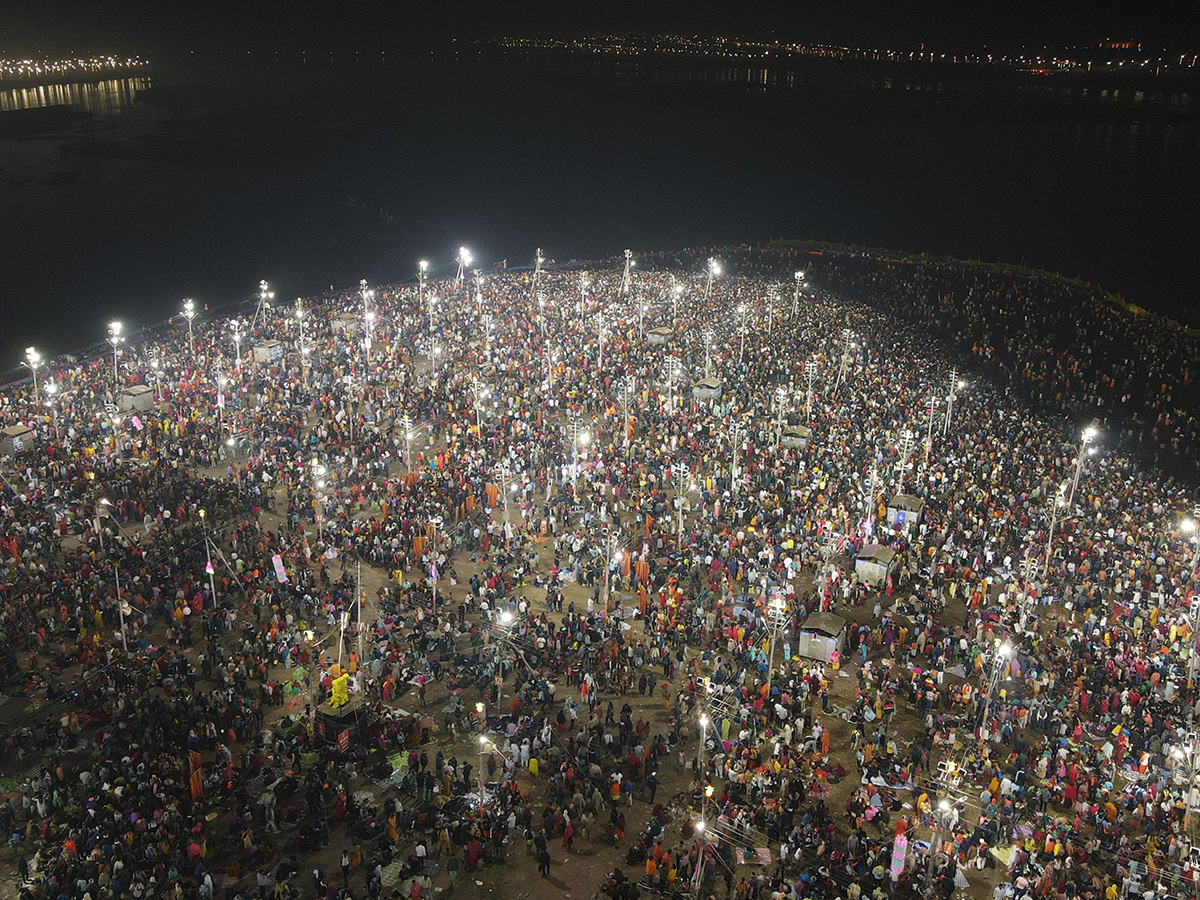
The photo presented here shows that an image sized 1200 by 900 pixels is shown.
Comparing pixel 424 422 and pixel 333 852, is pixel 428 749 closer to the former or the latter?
pixel 333 852

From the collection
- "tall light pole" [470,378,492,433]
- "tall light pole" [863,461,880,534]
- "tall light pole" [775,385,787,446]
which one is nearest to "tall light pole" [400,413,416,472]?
"tall light pole" [470,378,492,433]

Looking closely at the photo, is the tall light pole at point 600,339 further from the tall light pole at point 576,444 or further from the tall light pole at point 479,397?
the tall light pole at point 576,444

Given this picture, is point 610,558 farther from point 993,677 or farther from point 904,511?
point 993,677

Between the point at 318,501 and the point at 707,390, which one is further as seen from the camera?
the point at 707,390

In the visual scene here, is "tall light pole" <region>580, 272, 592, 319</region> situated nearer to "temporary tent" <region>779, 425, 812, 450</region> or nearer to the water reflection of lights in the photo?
"temporary tent" <region>779, 425, 812, 450</region>

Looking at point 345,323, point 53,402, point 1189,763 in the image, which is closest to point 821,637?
point 1189,763

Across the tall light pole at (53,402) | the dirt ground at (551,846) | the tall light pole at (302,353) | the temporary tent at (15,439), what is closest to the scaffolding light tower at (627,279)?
the tall light pole at (302,353)

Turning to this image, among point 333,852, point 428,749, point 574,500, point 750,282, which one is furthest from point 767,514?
point 750,282
